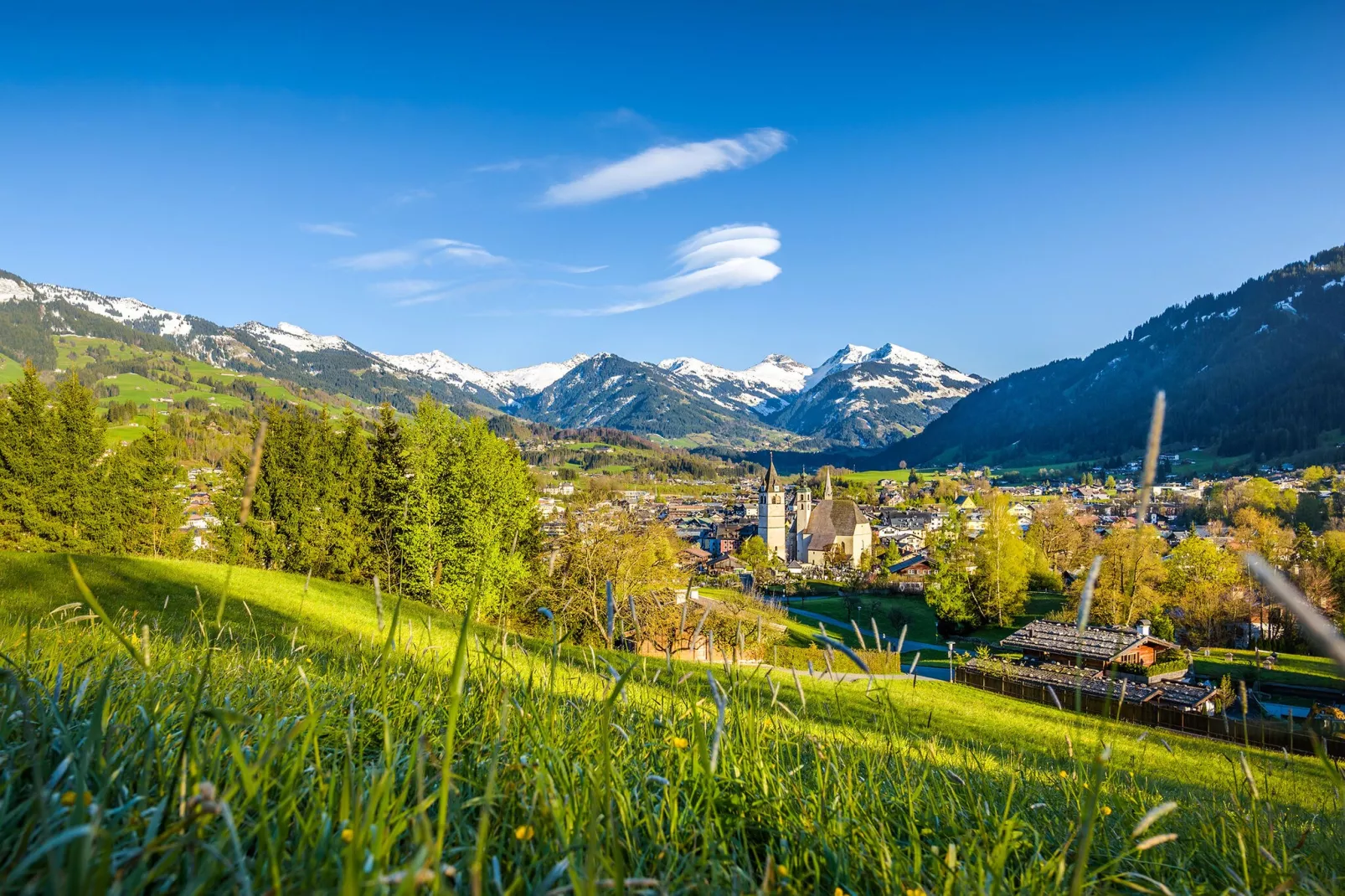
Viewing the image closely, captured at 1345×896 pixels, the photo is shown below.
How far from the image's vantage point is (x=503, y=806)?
6.83 feet

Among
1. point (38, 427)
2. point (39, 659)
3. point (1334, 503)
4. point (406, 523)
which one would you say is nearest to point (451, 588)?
point (406, 523)

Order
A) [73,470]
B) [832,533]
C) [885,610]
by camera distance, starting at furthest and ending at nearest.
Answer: [832,533]
[885,610]
[73,470]

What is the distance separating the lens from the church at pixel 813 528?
101688 mm

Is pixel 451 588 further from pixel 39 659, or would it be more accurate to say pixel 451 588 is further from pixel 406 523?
pixel 39 659

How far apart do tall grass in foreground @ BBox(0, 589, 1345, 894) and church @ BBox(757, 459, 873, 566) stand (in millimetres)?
95550

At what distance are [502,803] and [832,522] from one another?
106528 millimetres

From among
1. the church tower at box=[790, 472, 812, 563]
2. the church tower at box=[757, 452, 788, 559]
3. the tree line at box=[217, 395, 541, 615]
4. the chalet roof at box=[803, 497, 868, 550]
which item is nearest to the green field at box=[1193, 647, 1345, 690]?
the tree line at box=[217, 395, 541, 615]

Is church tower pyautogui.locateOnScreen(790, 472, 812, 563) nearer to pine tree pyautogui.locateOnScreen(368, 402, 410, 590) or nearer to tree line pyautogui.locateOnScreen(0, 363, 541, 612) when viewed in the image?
tree line pyautogui.locateOnScreen(0, 363, 541, 612)

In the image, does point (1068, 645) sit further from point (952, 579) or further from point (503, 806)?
point (503, 806)

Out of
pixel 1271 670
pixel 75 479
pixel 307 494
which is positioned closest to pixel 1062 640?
pixel 1271 670

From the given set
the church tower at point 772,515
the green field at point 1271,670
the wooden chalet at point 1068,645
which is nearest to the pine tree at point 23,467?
the wooden chalet at point 1068,645

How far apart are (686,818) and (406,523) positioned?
97.6ft

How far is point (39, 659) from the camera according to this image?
130 inches

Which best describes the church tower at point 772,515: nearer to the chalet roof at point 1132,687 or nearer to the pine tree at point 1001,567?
the pine tree at point 1001,567
